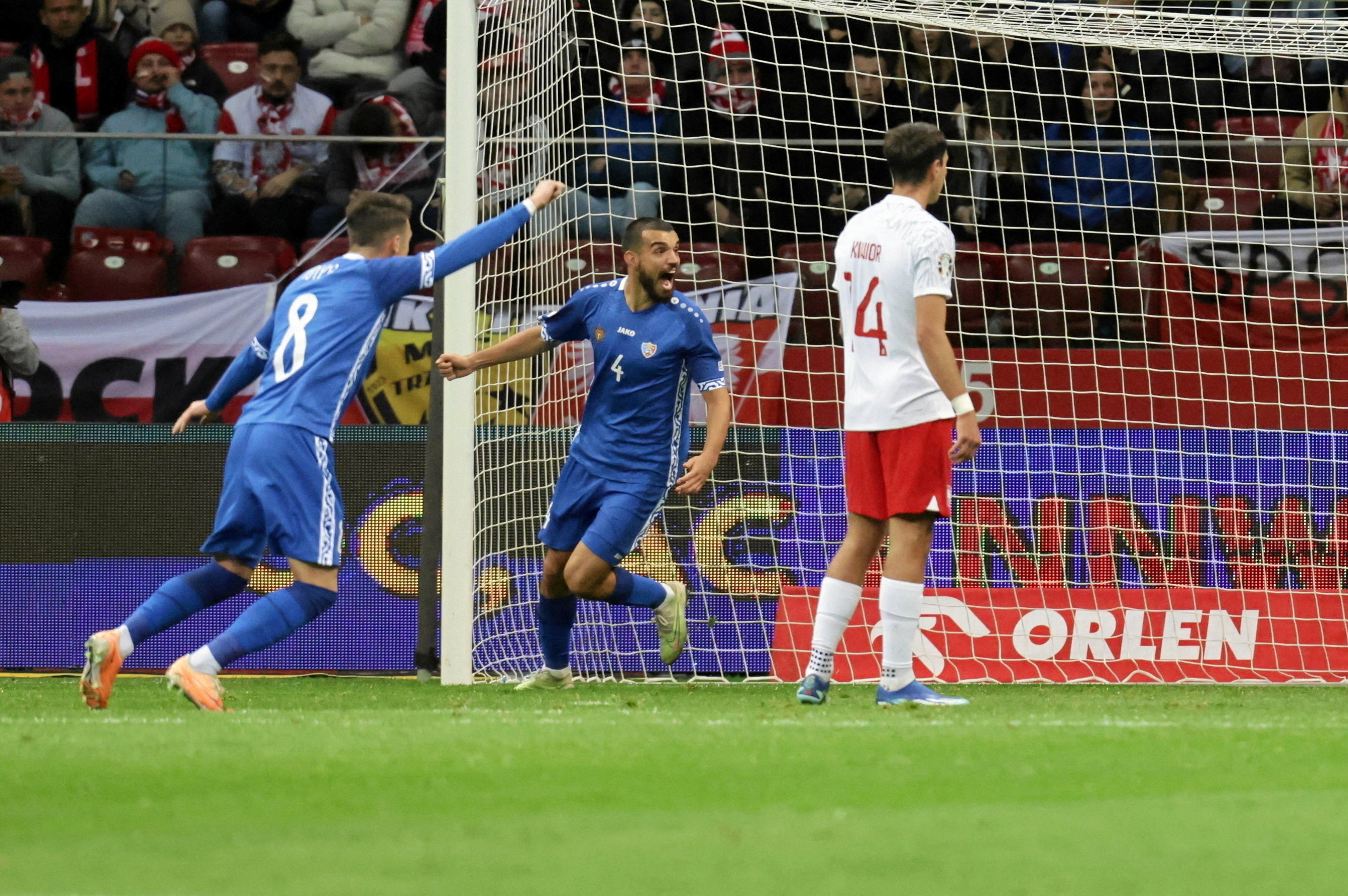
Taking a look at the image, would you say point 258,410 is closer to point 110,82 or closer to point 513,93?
point 513,93

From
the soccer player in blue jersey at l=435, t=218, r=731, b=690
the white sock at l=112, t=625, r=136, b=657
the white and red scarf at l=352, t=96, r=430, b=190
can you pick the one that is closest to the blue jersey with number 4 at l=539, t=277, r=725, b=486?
the soccer player in blue jersey at l=435, t=218, r=731, b=690

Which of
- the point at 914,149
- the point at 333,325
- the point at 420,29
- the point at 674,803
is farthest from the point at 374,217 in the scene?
the point at 420,29

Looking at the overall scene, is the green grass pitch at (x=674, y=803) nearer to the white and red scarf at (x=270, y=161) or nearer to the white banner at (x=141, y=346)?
the white banner at (x=141, y=346)

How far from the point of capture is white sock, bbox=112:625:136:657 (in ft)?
18.1

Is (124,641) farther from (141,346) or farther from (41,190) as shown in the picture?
(41,190)

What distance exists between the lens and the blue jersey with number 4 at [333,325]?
5789 millimetres

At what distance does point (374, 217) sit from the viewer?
604 centimetres

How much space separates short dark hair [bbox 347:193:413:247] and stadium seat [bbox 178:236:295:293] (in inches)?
161

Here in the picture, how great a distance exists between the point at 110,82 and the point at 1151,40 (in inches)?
282

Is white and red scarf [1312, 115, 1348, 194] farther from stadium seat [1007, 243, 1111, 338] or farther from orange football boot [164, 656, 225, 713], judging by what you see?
orange football boot [164, 656, 225, 713]

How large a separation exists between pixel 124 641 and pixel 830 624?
230cm

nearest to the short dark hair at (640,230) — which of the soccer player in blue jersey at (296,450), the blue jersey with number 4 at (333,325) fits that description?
the soccer player in blue jersey at (296,450)

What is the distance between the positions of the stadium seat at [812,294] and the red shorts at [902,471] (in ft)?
10.5

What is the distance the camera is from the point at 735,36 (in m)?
10.2
